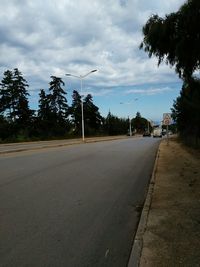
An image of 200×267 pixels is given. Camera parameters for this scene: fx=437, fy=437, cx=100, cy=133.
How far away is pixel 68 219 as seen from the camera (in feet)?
27.7

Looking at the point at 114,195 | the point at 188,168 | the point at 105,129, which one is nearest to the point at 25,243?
the point at 114,195

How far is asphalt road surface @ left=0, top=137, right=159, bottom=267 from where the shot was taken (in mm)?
6133

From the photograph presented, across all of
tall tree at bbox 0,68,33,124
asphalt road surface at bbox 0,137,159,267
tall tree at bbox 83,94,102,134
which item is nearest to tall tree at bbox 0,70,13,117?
tall tree at bbox 0,68,33,124

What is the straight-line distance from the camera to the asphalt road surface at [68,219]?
20.1 ft

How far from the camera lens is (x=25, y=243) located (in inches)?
263

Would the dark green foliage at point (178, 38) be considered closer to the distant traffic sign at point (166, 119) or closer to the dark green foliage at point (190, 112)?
the dark green foliage at point (190, 112)

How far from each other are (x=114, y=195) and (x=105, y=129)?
125658mm

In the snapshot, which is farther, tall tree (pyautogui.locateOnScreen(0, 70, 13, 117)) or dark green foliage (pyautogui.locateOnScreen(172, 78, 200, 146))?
tall tree (pyautogui.locateOnScreen(0, 70, 13, 117))

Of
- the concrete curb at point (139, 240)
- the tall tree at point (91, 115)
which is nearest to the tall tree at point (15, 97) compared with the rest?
the tall tree at point (91, 115)

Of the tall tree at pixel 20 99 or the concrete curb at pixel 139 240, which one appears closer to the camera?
the concrete curb at pixel 139 240

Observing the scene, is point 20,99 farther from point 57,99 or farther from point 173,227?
point 173,227

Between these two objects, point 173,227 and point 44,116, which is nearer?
point 173,227

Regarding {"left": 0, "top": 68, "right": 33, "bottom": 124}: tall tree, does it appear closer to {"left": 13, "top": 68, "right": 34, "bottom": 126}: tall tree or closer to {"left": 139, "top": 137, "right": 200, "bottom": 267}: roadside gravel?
{"left": 13, "top": 68, "right": 34, "bottom": 126}: tall tree

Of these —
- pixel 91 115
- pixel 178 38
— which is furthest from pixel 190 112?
pixel 91 115
